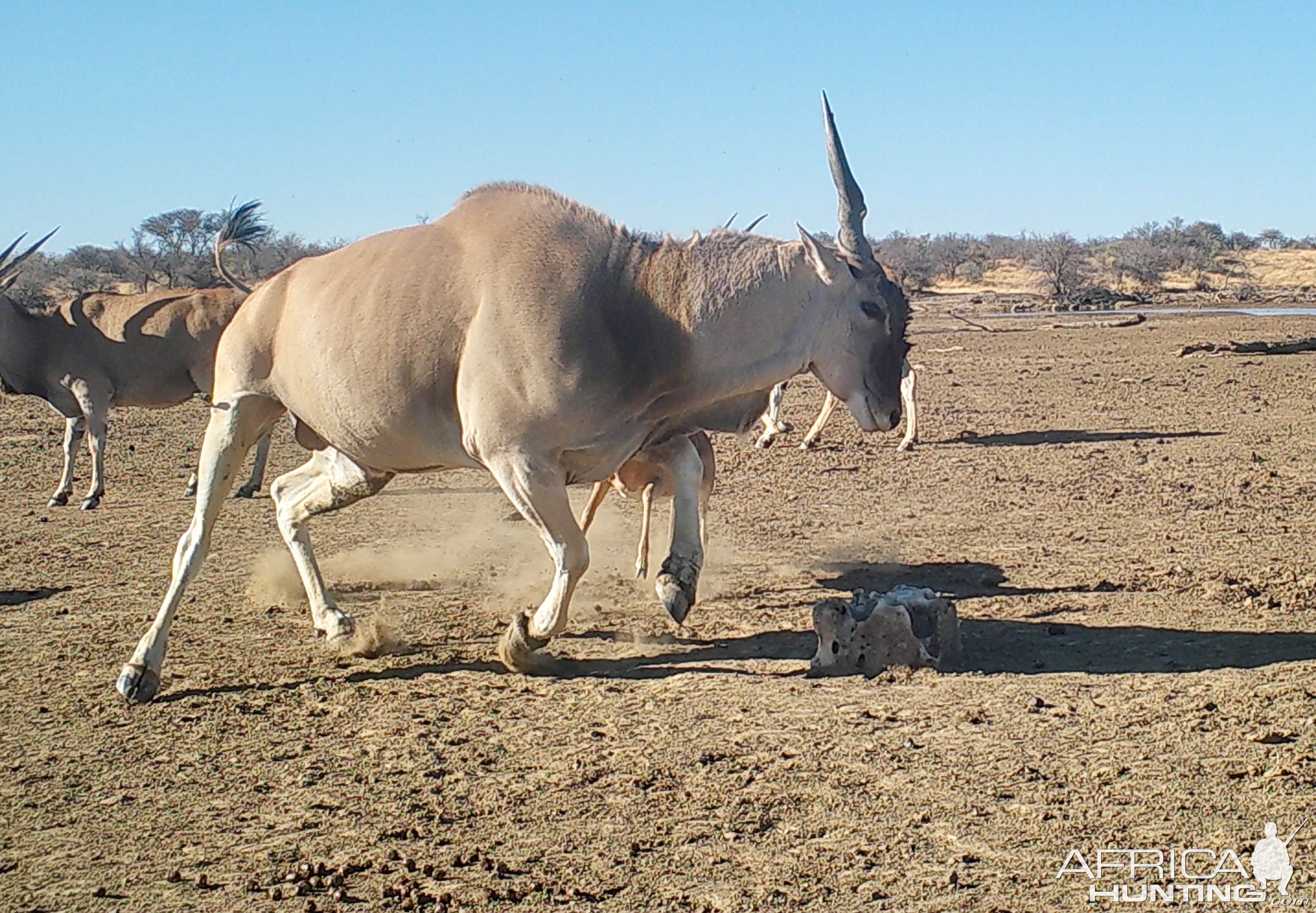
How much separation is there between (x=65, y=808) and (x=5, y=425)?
15.2 m

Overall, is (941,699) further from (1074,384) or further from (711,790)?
(1074,384)

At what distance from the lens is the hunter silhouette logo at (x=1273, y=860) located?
377 cm

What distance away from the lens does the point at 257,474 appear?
13.1 m

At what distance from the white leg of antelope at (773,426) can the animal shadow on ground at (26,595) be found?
7.56m

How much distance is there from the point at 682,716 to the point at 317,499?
285 cm

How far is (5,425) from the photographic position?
18.5 meters

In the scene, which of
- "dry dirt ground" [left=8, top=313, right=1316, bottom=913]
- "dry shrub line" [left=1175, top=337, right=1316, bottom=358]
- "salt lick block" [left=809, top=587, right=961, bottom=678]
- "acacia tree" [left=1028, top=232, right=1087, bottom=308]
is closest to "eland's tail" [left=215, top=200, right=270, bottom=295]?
"dry dirt ground" [left=8, top=313, right=1316, bottom=913]

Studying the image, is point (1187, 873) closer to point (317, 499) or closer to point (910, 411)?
point (317, 499)

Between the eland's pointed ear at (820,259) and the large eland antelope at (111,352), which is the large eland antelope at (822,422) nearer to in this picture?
the large eland antelope at (111,352)

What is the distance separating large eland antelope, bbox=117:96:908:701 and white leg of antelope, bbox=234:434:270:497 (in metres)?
6.23

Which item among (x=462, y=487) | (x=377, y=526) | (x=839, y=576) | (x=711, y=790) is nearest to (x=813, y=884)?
(x=711, y=790)

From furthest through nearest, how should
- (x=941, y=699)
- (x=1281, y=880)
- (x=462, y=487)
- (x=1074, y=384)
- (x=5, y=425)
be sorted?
(x=1074, y=384)
(x=5, y=425)
(x=462, y=487)
(x=941, y=699)
(x=1281, y=880)

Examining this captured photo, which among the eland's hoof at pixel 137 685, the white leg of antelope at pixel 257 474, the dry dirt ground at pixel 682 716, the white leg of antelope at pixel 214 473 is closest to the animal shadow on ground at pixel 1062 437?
the dry dirt ground at pixel 682 716

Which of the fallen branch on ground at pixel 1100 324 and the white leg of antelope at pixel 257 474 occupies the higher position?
the fallen branch on ground at pixel 1100 324
